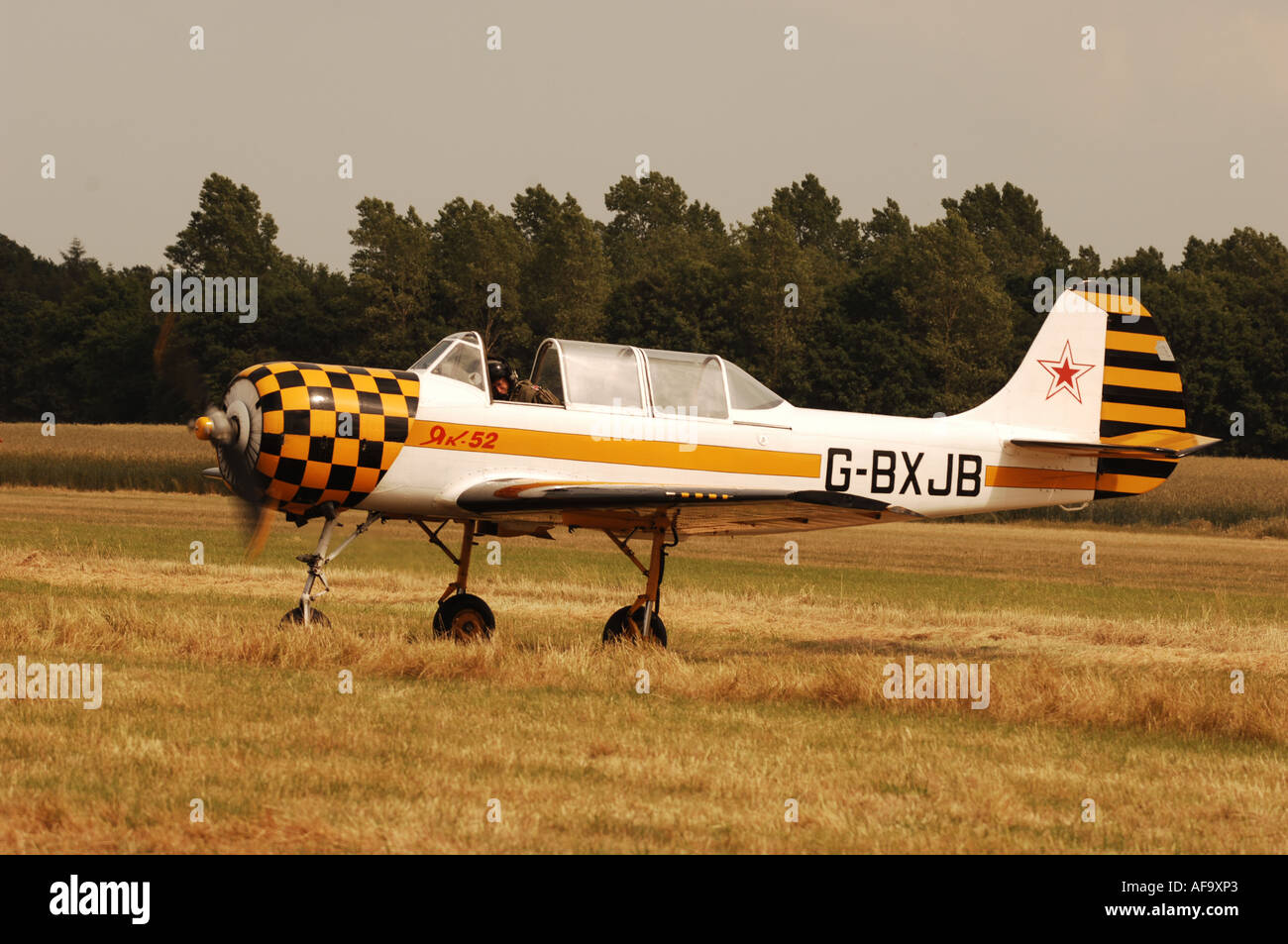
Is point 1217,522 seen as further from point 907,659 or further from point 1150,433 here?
point 907,659

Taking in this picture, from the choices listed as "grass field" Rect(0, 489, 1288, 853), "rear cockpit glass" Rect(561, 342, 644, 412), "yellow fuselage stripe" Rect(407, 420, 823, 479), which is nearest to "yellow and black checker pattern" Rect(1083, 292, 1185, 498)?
"grass field" Rect(0, 489, 1288, 853)

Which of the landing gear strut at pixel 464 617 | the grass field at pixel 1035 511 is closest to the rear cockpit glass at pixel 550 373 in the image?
the landing gear strut at pixel 464 617

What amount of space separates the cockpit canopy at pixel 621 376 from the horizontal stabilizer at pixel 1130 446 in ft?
11.7

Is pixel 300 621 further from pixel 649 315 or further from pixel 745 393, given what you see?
pixel 649 315

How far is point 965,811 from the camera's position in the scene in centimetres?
743

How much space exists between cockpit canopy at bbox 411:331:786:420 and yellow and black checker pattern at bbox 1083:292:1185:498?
15.5ft

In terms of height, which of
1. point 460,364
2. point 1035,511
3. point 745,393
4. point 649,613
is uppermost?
point 460,364

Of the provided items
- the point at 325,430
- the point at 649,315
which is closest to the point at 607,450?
the point at 325,430

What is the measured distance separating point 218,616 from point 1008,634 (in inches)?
362

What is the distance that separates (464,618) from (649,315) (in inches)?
2288

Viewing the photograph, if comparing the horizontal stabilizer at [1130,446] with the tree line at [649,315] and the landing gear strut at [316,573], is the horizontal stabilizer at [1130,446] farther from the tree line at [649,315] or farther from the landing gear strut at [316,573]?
the tree line at [649,315]

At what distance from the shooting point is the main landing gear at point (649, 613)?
43.8 ft

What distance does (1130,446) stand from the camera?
15570mm
